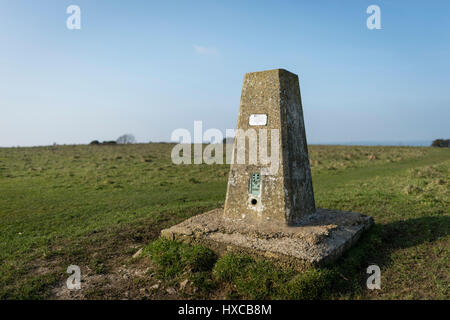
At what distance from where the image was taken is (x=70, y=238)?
794 cm

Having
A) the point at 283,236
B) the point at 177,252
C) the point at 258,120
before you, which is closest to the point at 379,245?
the point at 283,236

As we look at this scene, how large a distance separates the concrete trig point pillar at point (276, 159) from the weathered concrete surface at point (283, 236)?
317 millimetres

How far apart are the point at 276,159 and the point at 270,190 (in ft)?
2.17

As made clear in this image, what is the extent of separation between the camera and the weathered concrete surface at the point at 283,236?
17.8 feet

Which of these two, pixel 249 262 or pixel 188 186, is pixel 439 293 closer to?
pixel 249 262

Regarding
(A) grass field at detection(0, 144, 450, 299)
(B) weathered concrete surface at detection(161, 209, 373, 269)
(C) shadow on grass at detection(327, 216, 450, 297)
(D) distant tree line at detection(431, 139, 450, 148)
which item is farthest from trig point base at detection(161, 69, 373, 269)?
(D) distant tree line at detection(431, 139, 450, 148)

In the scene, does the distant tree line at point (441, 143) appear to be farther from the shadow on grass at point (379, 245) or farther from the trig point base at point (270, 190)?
the trig point base at point (270, 190)

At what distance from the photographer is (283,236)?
601 cm

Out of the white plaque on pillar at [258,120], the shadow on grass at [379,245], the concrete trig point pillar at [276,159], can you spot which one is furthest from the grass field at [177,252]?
the white plaque on pillar at [258,120]

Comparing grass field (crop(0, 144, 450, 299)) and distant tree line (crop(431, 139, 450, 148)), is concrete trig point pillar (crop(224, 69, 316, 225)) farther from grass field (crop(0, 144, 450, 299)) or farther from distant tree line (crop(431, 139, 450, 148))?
distant tree line (crop(431, 139, 450, 148))

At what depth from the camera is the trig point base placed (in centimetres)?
613

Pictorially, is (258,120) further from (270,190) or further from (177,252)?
(177,252)

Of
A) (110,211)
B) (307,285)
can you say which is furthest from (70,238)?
(307,285)
